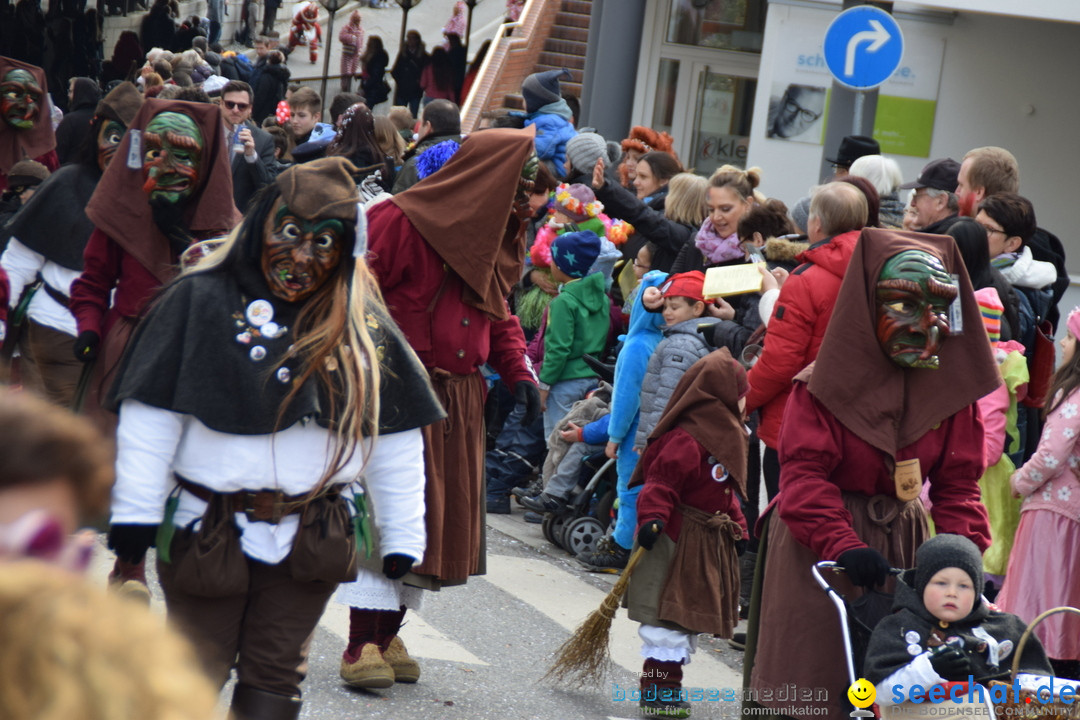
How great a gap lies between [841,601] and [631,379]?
3.15 metres

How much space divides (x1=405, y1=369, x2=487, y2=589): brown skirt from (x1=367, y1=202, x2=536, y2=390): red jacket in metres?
0.10

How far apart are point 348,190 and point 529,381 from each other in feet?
6.80

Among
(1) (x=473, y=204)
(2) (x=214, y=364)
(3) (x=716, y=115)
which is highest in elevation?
Answer: (3) (x=716, y=115)

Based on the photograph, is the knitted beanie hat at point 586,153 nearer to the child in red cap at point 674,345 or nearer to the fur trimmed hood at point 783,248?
the fur trimmed hood at point 783,248

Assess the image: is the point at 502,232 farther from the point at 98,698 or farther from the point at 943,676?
the point at 98,698

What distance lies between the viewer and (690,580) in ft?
18.6

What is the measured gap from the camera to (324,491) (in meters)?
3.77

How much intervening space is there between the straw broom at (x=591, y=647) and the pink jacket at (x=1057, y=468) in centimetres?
177

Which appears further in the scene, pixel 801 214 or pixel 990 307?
pixel 801 214

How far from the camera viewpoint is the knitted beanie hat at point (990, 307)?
6.22m

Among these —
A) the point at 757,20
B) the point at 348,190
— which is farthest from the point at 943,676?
the point at 757,20

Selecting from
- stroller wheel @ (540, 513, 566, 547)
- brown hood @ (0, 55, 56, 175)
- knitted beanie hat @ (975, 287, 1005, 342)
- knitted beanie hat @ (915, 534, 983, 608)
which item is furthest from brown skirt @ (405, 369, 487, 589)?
brown hood @ (0, 55, 56, 175)

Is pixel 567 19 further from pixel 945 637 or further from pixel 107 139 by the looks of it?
pixel 945 637

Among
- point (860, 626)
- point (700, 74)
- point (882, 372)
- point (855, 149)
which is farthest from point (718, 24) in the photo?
point (860, 626)
